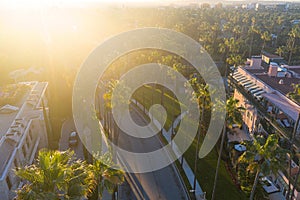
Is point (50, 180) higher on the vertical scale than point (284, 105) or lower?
higher

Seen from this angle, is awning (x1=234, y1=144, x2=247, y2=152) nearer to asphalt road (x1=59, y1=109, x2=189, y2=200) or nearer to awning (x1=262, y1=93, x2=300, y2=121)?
awning (x1=262, y1=93, x2=300, y2=121)

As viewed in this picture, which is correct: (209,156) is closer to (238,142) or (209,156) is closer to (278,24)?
(238,142)

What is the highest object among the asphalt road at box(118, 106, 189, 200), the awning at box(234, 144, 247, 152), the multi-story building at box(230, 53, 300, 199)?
the multi-story building at box(230, 53, 300, 199)

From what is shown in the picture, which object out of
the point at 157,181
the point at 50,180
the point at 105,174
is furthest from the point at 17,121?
the point at 50,180

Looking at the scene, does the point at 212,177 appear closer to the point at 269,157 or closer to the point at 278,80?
the point at 269,157

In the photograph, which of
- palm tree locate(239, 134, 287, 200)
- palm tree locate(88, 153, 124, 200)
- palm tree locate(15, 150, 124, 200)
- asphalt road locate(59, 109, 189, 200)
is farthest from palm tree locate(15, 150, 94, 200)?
asphalt road locate(59, 109, 189, 200)

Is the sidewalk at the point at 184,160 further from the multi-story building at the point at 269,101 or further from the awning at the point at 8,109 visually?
the awning at the point at 8,109

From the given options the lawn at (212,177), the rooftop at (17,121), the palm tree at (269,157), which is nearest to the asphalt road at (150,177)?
Result: the lawn at (212,177)
